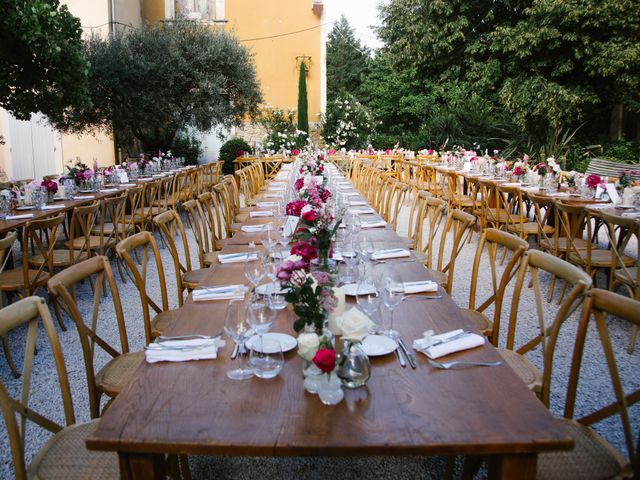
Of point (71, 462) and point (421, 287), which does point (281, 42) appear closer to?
point (421, 287)

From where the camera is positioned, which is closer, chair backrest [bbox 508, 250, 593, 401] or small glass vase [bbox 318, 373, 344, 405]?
small glass vase [bbox 318, 373, 344, 405]

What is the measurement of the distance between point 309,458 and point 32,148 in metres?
11.5

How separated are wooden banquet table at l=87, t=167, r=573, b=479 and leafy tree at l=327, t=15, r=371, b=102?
32.8 metres

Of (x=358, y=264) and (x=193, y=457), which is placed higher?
(x=358, y=264)

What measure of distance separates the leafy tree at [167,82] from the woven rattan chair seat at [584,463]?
32.4 ft

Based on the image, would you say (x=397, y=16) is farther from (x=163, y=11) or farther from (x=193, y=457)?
(x=193, y=457)

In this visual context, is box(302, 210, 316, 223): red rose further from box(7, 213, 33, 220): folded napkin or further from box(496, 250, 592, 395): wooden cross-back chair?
box(7, 213, 33, 220): folded napkin

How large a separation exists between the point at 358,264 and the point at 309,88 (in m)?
16.8

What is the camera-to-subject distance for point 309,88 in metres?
18.2

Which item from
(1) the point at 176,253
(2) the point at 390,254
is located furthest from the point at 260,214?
(2) the point at 390,254

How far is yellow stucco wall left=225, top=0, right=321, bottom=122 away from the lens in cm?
1750

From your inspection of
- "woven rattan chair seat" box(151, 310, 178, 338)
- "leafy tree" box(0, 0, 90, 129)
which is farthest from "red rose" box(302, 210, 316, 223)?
"leafy tree" box(0, 0, 90, 129)

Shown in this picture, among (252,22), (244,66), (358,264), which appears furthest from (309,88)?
(358,264)

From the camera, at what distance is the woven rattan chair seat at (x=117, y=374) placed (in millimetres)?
2131
